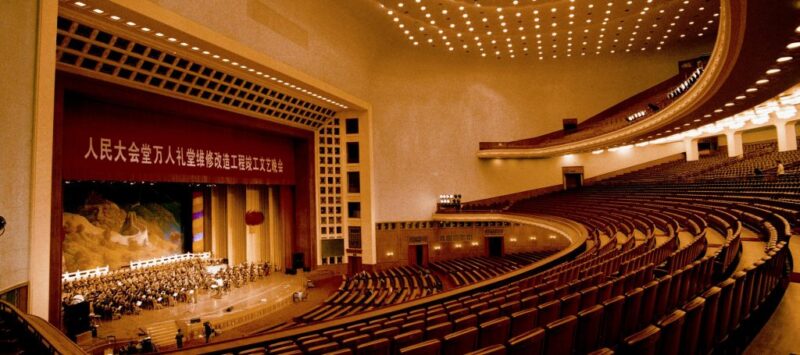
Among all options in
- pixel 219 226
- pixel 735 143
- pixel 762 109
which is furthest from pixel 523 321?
pixel 735 143

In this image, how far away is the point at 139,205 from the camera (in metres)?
11.7

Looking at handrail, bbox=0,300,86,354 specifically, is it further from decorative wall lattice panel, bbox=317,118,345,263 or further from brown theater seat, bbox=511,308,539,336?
decorative wall lattice panel, bbox=317,118,345,263

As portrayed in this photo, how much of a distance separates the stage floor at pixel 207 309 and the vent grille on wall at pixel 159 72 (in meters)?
4.44

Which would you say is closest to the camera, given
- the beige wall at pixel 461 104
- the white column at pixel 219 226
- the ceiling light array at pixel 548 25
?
the ceiling light array at pixel 548 25

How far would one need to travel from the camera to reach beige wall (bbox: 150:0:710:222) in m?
13.9

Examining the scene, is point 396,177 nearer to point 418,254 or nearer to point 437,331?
point 418,254

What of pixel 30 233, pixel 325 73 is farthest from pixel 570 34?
pixel 30 233

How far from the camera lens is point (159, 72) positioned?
795 centimetres

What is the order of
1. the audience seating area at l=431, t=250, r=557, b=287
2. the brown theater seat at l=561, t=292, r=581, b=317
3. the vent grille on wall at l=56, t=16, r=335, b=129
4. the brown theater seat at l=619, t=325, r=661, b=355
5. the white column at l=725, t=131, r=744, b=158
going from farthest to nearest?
the white column at l=725, t=131, r=744, b=158, the audience seating area at l=431, t=250, r=557, b=287, the vent grille on wall at l=56, t=16, r=335, b=129, the brown theater seat at l=561, t=292, r=581, b=317, the brown theater seat at l=619, t=325, r=661, b=355

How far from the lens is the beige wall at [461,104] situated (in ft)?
45.7

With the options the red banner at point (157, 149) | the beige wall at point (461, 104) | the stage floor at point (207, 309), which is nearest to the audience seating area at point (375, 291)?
the stage floor at point (207, 309)

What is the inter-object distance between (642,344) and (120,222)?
13.0 m

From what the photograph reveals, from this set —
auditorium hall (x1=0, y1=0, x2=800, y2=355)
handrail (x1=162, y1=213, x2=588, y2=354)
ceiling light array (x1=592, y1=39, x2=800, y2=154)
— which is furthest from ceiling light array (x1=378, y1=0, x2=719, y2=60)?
handrail (x1=162, y1=213, x2=588, y2=354)

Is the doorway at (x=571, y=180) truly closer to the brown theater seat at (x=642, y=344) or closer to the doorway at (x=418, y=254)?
the doorway at (x=418, y=254)
